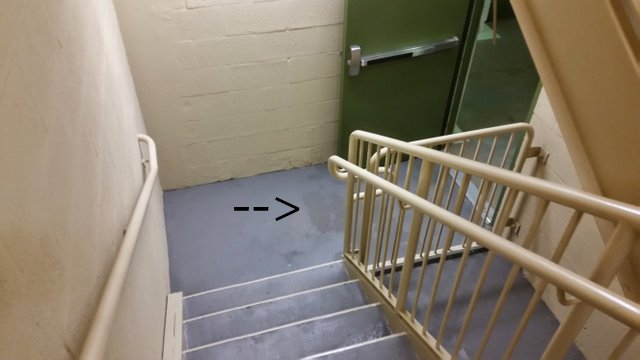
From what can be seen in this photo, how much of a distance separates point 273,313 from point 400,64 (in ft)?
6.60

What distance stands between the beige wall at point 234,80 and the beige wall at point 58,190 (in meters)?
1.11

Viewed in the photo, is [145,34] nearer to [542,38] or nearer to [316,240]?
[316,240]

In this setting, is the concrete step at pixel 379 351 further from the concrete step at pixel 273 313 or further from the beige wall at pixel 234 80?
the beige wall at pixel 234 80

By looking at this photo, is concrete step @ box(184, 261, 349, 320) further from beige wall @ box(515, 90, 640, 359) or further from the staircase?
beige wall @ box(515, 90, 640, 359)

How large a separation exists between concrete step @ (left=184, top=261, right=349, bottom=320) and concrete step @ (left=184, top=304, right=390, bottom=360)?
490mm

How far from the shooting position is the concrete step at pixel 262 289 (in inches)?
101

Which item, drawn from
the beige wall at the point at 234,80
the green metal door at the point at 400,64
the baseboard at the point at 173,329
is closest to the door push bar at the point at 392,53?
the green metal door at the point at 400,64

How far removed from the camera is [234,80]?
306 cm

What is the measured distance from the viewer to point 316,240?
3064mm

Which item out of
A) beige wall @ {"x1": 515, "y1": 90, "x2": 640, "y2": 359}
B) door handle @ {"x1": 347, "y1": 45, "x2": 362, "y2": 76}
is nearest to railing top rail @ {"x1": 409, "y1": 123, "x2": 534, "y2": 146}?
beige wall @ {"x1": 515, "y1": 90, "x2": 640, "y2": 359}

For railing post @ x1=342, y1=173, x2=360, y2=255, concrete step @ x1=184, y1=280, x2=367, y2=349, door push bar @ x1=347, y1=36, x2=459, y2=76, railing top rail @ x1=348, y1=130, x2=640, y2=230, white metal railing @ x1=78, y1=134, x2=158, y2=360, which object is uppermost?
railing top rail @ x1=348, y1=130, x2=640, y2=230

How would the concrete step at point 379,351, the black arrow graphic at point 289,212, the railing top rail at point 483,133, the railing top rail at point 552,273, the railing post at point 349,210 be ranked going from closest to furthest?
the railing top rail at point 552,273 → the concrete step at point 379,351 → the railing top rail at point 483,133 → the railing post at point 349,210 → the black arrow graphic at point 289,212

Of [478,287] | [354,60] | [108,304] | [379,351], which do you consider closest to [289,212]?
[354,60]

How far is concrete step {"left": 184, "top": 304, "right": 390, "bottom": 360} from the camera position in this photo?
6.69 ft
